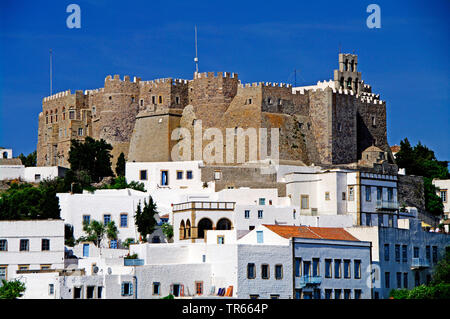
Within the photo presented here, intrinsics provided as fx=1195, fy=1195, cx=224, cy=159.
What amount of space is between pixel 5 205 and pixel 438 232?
76.3 ft

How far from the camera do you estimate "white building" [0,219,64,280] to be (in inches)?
2287

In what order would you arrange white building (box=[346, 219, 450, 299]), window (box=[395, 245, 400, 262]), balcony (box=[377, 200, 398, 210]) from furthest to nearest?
1. balcony (box=[377, 200, 398, 210])
2. window (box=[395, 245, 400, 262])
3. white building (box=[346, 219, 450, 299])

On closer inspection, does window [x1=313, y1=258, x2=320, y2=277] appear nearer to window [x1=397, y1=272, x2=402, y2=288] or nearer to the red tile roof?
the red tile roof

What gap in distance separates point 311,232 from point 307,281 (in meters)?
3.99

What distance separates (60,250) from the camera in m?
58.8

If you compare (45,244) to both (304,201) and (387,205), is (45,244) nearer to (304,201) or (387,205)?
(304,201)

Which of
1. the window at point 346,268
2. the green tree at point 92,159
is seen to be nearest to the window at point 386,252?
the window at point 346,268

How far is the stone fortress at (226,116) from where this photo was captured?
7612cm

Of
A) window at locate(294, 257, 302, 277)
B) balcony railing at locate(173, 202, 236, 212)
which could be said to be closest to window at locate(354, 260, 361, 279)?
window at locate(294, 257, 302, 277)

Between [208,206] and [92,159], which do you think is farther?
[92,159]

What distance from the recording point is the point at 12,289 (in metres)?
51.3

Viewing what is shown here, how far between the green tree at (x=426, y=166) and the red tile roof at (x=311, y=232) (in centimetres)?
1831

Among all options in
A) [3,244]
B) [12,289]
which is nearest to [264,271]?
[12,289]

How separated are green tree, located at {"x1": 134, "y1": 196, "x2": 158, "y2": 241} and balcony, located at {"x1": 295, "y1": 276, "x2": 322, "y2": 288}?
12.6 meters
